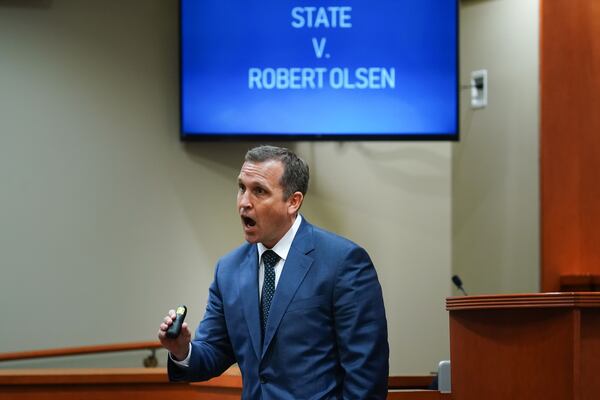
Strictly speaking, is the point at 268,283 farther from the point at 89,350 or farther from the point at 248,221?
the point at 89,350

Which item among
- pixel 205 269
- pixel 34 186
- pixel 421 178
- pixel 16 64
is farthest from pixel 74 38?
pixel 421 178

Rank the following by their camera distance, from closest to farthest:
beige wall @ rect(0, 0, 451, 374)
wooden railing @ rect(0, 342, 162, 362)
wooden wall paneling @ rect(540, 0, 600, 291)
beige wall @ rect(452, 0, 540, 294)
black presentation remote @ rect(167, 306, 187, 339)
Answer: black presentation remote @ rect(167, 306, 187, 339)
wooden railing @ rect(0, 342, 162, 362)
beige wall @ rect(0, 0, 451, 374)
wooden wall paneling @ rect(540, 0, 600, 291)
beige wall @ rect(452, 0, 540, 294)

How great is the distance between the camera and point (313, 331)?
3.01 m

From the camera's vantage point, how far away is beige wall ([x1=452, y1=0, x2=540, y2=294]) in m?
6.09

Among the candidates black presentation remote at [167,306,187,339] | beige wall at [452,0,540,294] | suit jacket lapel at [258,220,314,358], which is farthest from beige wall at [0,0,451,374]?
black presentation remote at [167,306,187,339]

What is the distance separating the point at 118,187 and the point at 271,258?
8.96ft

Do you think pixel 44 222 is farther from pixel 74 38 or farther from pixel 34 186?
pixel 74 38

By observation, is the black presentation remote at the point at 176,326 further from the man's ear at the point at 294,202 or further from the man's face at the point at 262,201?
the man's ear at the point at 294,202

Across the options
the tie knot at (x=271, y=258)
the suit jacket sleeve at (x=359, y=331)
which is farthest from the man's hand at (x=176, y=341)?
the suit jacket sleeve at (x=359, y=331)

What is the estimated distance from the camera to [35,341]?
18.4 ft

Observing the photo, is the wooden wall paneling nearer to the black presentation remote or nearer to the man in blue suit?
the man in blue suit

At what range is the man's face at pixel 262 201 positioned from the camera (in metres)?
3.06

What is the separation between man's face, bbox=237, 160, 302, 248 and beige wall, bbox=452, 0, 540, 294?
3266 millimetres

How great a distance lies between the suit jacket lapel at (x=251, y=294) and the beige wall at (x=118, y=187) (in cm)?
258
